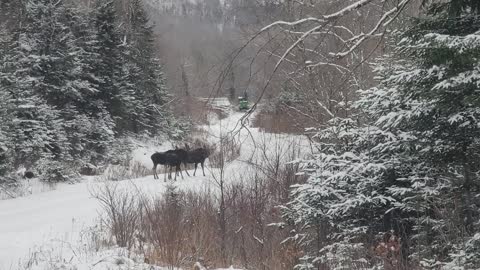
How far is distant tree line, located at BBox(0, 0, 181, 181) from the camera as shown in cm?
1923

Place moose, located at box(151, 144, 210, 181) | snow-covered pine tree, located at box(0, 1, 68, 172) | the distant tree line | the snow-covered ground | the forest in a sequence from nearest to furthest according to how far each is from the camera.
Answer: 1. the forest
2. the snow-covered ground
3. moose, located at box(151, 144, 210, 181)
4. snow-covered pine tree, located at box(0, 1, 68, 172)
5. the distant tree line

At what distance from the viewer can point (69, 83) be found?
24469mm

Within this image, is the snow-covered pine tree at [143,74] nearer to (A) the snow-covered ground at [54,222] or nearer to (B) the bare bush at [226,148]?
(A) the snow-covered ground at [54,222]

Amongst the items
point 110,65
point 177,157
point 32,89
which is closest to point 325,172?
point 177,157

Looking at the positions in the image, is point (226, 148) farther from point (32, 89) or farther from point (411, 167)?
point (32, 89)

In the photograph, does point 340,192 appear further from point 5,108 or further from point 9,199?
point 5,108

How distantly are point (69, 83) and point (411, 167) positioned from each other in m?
21.3

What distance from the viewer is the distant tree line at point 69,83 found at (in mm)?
19234

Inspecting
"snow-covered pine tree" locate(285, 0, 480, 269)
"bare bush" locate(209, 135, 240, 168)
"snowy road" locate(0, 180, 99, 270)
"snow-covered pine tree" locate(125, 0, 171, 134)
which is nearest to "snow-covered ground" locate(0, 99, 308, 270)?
"snowy road" locate(0, 180, 99, 270)

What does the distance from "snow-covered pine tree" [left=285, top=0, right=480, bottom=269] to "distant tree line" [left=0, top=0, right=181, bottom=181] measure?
42.0ft

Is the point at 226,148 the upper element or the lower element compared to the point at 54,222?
upper

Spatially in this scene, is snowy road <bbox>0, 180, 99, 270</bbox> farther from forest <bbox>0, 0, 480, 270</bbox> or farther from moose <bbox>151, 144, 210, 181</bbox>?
moose <bbox>151, 144, 210, 181</bbox>

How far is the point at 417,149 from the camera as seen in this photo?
6.30m

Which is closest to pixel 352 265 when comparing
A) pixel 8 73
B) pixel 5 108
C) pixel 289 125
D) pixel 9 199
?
pixel 289 125
